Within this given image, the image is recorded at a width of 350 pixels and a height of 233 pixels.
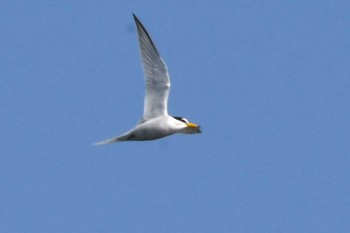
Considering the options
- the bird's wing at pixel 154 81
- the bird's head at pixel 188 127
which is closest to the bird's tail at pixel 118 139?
the bird's wing at pixel 154 81

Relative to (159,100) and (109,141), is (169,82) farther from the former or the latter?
(109,141)

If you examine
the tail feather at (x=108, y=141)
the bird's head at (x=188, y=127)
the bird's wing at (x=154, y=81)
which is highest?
the bird's wing at (x=154, y=81)

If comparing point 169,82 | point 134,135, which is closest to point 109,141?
point 134,135

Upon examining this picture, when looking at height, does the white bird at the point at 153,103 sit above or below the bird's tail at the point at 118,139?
above

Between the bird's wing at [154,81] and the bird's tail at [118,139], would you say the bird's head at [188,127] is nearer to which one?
the bird's wing at [154,81]

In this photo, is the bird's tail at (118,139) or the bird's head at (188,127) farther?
the bird's head at (188,127)

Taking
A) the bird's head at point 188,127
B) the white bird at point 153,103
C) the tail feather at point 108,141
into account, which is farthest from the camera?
the bird's head at point 188,127

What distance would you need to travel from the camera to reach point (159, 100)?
830 inches

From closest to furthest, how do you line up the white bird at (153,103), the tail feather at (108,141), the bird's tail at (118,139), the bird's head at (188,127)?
1. the white bird at (153,103)
2. the bird's tail at (118,139)
3. the tail feather at (108,141)
4. the bird's head at (188,127)

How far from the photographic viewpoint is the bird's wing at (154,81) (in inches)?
807

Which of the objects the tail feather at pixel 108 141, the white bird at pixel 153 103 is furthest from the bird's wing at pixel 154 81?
the tail feather at pixel 108 141

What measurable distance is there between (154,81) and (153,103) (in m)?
0.50

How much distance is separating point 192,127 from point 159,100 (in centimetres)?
118

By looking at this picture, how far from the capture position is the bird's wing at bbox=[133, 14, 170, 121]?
20.5m
